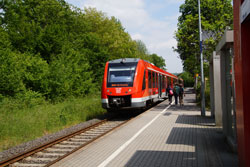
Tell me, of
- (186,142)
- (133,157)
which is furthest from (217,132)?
(133,157)

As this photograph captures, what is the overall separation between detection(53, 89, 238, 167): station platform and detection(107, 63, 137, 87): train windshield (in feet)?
11.7

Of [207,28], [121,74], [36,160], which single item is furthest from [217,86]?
[207,28]

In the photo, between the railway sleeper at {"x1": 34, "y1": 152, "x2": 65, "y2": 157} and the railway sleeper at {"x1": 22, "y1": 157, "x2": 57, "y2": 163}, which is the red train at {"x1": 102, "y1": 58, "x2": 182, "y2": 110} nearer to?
the railway sleeper at {"x1": 34, "y1": 152, "x2": 65, "y2": 157}

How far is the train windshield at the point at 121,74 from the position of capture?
14.4 meters

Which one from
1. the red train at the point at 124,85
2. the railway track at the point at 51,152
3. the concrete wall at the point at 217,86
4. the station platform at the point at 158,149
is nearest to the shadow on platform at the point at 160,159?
the station platform at the point at 158,149

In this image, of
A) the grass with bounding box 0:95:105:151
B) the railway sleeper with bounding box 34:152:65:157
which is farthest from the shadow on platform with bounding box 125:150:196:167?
the grass with bounding box 0:95:105:151

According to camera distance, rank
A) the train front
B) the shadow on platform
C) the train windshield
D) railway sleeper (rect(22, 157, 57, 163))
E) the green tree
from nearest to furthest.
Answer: the shadow on platform < railway sleeper (rect(22, 157, 57, 163)) < the train front < the train windshield < the green tree

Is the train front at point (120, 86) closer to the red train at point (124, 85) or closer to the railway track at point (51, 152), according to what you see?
the red train at point (124, 85)

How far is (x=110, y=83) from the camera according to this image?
14.5 metres

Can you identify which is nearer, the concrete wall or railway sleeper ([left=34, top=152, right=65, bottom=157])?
railway sleeper ([left=34, top=152, right=65, bottom=157])

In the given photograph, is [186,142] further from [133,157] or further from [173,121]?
[173,121]

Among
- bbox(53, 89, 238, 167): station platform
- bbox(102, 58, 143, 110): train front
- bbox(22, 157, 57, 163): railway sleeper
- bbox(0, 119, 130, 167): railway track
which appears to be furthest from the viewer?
bbox(102, 58, 143, 110): train front

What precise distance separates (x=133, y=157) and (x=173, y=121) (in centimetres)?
639

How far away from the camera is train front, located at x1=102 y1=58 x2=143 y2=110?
558 inches
